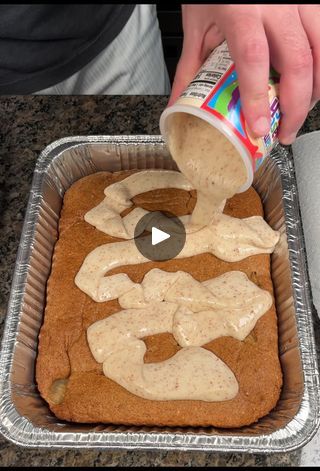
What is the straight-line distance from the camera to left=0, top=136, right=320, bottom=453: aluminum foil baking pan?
1.18m

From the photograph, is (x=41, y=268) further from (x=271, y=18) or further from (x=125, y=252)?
(x=271, y=18)

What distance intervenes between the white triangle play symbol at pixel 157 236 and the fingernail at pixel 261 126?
1.72 feet

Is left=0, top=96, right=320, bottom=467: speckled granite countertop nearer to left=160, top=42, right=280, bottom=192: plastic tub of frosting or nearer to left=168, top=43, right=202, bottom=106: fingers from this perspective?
left=168, top=43, right=202, bottom=106: fingers

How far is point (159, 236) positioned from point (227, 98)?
54 centimetres

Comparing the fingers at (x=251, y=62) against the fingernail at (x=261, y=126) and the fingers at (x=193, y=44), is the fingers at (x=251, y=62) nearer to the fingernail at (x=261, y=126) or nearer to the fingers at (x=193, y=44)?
the fingernail at (x=261, y=126)

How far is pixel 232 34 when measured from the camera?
40.3 inches

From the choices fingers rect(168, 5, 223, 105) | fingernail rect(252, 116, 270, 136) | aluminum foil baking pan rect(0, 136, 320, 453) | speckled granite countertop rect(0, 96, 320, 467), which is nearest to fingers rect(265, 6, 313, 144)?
fingernail rect(252, 116, 270, 136)

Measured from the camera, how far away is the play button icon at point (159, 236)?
4.76ft

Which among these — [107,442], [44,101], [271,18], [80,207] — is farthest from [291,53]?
[44,101]

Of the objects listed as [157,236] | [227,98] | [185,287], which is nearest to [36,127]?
[157,236]

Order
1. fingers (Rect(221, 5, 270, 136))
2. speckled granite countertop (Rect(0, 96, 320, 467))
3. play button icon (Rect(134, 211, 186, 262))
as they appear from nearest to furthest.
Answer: fingers (Rect(221, 5, 270, 136)) → play button icon (Rect(134, 211, 186, 262)) → speckled granite countertop (Rect(0, 96, 320, 467))

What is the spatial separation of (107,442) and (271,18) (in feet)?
3.07

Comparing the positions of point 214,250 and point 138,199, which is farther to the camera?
point 138,199

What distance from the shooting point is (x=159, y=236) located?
4.83ft
